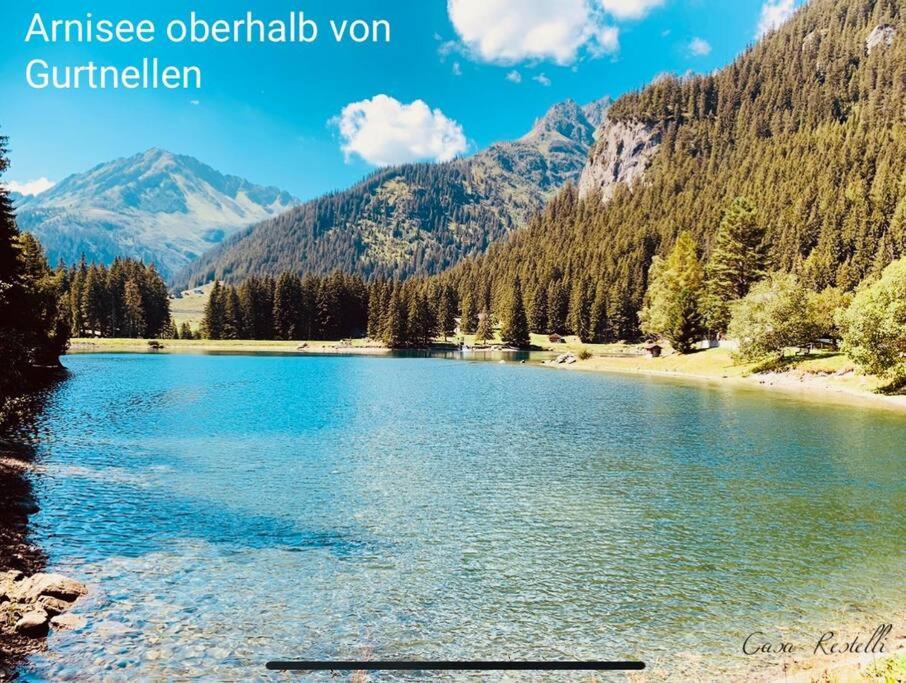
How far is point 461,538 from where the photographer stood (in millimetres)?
22766

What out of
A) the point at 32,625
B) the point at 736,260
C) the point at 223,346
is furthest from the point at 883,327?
the point at 223,346

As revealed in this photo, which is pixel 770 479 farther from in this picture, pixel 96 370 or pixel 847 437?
pixel 96 370

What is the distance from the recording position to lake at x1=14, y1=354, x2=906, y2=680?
1520cm

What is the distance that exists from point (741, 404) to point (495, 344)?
132 meters

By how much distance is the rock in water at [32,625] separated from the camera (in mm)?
14498

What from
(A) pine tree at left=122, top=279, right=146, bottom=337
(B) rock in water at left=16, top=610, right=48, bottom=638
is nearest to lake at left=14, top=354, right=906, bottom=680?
(B) rock in water at left=16, top=610, right=48, bottom=638

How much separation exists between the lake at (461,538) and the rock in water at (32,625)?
41 cm

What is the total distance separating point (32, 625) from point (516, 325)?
174653 millimetres

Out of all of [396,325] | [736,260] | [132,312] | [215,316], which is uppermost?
[736,260]

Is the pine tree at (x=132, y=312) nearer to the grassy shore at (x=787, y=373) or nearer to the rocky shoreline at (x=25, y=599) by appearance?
the grassy shore at (x=787, y=373)

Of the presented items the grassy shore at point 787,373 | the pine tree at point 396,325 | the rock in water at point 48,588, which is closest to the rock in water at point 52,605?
the rock in water at point 48,588

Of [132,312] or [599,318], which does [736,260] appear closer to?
[599,318]

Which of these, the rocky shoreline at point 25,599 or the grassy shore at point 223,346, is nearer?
the rocky shoreline at point 25,599

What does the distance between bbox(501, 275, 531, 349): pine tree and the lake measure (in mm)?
136758
